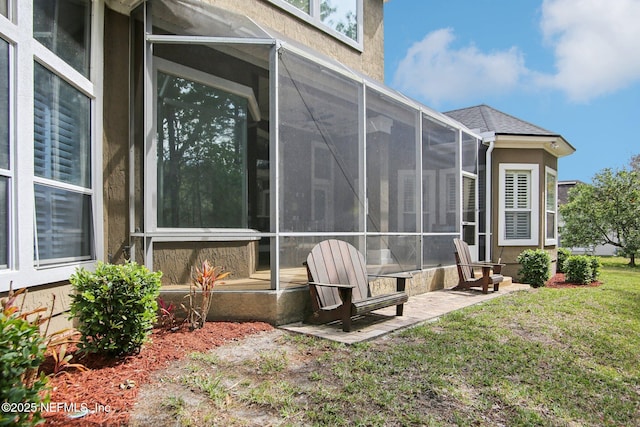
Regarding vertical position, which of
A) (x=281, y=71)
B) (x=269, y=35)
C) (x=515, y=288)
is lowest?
(x=515, y=288)

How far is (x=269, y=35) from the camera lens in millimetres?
4852

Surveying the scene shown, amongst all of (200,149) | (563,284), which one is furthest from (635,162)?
(200,149)

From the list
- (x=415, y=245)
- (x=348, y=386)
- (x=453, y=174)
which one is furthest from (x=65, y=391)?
(x=453, y=174)

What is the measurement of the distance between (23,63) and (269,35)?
2.60m

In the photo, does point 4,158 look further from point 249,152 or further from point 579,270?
point 579,270

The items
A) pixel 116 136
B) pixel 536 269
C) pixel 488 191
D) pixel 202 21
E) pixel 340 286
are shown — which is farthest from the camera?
pixel 488 191

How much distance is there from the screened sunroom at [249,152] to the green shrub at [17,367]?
2872mm

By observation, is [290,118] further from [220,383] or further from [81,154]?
[220,383]

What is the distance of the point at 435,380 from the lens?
3.25 metres

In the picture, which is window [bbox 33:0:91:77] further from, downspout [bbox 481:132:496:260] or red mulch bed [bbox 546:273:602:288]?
red mulch bed [bbox 546:273:602:288]

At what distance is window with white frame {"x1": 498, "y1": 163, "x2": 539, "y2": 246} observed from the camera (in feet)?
34.4

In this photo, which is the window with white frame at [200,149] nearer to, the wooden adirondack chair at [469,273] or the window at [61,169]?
the window at [61,169]

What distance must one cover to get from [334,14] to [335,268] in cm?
559

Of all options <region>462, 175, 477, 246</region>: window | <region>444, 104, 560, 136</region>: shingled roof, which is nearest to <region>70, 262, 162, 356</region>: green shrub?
<region>462, 175, 477, 246</region>: window
